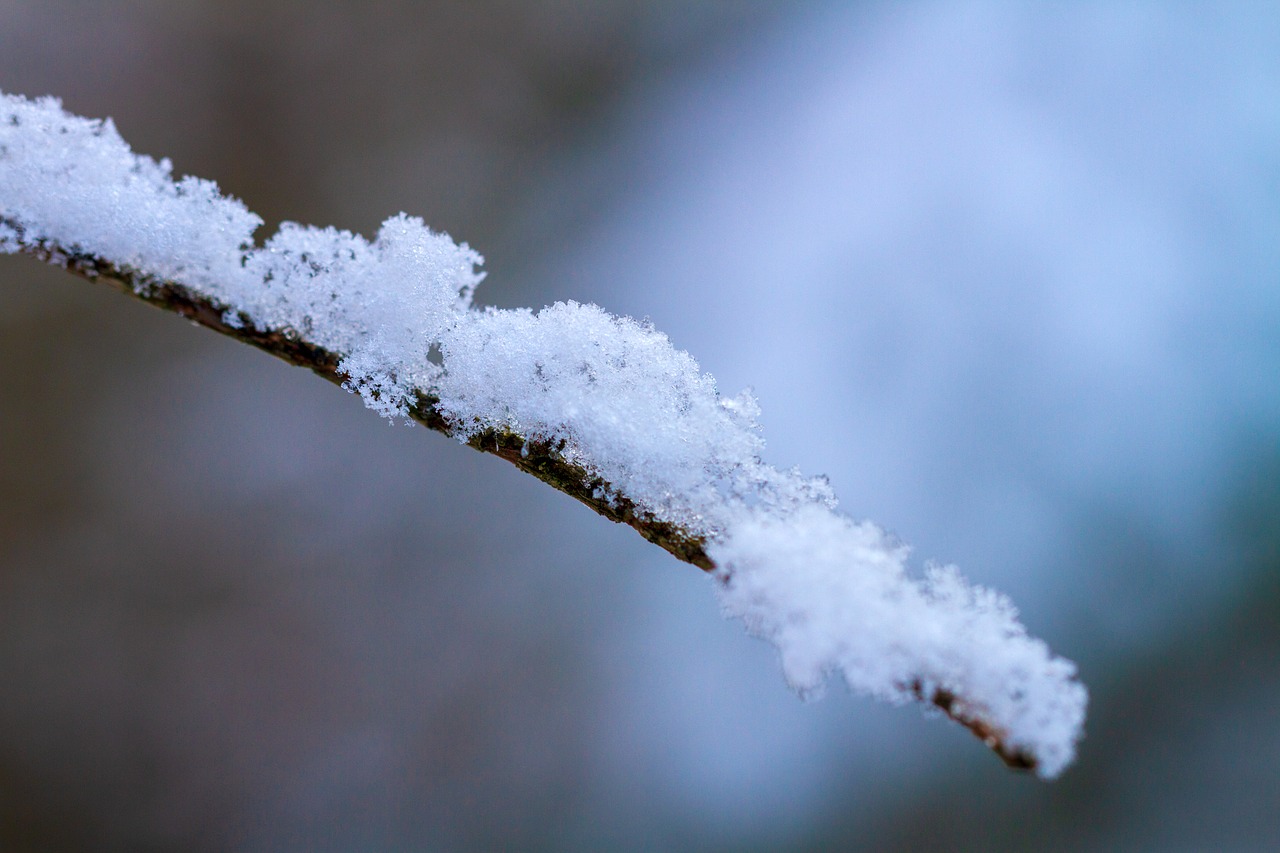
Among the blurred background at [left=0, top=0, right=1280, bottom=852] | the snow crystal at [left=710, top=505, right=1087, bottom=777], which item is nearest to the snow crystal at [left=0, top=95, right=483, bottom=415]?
the snow crystal at [left=710, top=505, right=1087, bottom=777]

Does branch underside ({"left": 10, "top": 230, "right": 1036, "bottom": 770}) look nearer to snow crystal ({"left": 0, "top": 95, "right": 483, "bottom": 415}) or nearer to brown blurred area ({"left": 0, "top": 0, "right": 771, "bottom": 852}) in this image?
snow crystal ({"left": 0, "top": 95, "right": 483, "bottom": 415})

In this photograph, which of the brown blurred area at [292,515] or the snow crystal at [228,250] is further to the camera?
the brown blurred area at [292,515]

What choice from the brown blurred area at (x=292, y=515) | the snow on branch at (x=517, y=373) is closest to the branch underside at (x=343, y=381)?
the snow on branch at (x=517, y=373)

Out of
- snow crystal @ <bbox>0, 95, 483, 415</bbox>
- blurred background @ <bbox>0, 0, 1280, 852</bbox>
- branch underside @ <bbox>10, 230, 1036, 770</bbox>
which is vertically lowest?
branch underside @ <bbox>10, 230, 1036, 770</bbox>

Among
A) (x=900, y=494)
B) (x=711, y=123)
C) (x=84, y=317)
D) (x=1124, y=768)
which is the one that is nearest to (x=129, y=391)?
(x=84, y=317)

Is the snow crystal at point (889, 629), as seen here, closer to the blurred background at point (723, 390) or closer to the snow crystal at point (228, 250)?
the snow crystal at point (228, 250)

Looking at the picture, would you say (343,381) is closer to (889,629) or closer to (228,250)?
(228,250)

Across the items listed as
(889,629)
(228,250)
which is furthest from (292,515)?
(889,629)

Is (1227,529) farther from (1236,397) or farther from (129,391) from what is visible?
(129,391)
